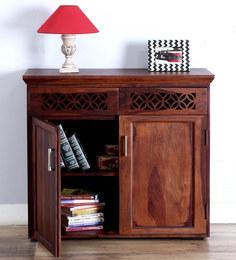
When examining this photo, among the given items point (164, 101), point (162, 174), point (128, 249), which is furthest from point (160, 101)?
point (128, 249)

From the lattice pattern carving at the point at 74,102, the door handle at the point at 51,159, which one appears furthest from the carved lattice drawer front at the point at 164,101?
the door handle at the point at 51,159

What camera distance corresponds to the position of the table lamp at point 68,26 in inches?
148

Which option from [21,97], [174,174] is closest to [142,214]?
A: [174,174]

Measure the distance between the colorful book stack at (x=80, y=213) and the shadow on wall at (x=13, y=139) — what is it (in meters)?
0.36

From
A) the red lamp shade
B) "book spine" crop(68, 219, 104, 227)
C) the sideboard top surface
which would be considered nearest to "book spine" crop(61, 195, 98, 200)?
"book spine" crop(68, 219, 104, 227)

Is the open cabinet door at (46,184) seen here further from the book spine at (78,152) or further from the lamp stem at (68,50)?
the lamp stem at (68,50)

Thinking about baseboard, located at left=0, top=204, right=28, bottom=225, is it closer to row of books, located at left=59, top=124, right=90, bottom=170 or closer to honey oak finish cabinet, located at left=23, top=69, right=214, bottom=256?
honey oak finish cabinet, located at left=23, top=69, right=214, bottom=256

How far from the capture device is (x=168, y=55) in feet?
12.9

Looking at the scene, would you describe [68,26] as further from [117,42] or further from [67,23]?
[117,42]

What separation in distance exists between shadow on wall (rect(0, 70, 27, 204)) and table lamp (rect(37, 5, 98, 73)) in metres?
0.34

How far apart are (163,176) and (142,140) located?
7.9 inches

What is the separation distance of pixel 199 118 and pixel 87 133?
0.68 meters

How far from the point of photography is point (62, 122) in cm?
411

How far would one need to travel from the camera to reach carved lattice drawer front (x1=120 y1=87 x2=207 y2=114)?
3.76 metres
